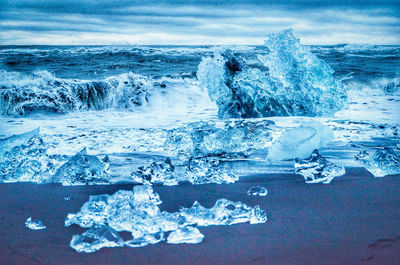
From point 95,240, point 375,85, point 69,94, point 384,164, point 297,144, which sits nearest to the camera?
point 95,240

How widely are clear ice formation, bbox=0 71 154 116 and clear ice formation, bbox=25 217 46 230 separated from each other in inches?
203

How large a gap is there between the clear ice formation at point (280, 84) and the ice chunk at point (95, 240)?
4.20m

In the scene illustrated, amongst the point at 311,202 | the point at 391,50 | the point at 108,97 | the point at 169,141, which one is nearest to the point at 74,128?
the point at 169,141

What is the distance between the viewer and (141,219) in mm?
1857

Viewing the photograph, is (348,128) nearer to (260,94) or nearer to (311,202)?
(260,94)

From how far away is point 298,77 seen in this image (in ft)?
18.9

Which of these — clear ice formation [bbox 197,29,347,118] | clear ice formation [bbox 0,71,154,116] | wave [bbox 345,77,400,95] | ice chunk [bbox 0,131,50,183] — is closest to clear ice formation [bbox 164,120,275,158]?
ice chunk [bbox 0,131,50,183]

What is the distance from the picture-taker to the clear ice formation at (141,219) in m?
1.72

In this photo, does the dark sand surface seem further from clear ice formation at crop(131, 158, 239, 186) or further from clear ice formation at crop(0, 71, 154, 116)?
clear ice formation at crop(0, 71, 154, 116)

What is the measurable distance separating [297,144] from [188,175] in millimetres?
1015

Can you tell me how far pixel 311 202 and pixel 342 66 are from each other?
12.3 metres

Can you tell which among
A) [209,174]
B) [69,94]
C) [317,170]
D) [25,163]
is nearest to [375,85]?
[69,94]

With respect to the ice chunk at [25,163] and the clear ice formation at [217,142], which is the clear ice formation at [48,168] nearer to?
the ice chunk at [25,163]

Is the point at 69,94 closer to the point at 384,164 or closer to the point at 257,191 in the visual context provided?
the point at 257,191
